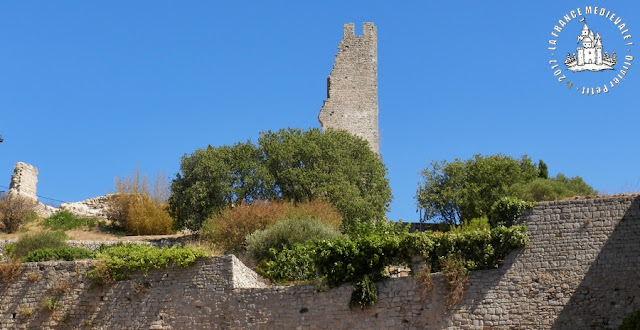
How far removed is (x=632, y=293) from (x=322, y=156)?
1996 cm

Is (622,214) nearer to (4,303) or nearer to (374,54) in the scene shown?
(4,303)

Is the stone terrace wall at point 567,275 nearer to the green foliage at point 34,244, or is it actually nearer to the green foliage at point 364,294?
the green foliage at point 364,294

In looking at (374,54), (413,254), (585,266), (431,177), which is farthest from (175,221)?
(585,266)

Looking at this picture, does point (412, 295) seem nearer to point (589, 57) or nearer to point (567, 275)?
point (567, 275)

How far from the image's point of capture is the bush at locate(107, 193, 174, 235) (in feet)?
137

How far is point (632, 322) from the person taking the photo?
58.3 ft

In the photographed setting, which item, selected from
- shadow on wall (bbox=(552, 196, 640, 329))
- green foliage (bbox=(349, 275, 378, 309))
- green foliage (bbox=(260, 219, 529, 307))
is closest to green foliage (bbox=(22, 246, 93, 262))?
green foliage (bbox=(260, 219, 529, 307))

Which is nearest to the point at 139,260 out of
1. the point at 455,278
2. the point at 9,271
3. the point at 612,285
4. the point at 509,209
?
the point at 9,271

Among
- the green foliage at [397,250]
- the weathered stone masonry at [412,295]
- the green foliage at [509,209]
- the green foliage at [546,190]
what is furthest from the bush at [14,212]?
the green foliage at [509,209]

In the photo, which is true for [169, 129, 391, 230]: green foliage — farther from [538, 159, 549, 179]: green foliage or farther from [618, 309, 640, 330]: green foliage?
[618, 309, 640, 330]: green foliage

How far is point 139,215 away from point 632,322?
90.4ft

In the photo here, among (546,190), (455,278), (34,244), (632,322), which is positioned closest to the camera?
(632,322)

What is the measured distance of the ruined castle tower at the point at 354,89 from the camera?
46.9m

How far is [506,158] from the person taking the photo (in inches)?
1623
